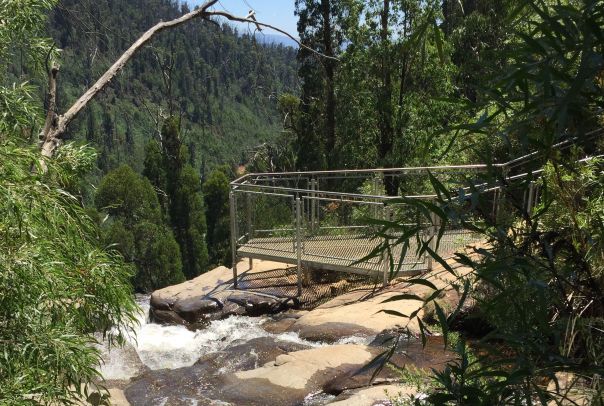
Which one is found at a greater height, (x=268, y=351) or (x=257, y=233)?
(x=257, y=233)

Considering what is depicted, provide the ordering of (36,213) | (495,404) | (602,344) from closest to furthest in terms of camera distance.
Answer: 1. (495,404)
2. (602,344)
3. (36,213)

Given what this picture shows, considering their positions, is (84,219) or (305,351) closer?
(84,219)

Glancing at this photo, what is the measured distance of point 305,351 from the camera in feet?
22.7

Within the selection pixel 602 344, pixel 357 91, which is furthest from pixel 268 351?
pixel 357 91

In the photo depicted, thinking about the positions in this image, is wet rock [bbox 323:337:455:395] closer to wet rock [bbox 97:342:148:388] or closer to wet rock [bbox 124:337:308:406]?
wet rock [bbox 124:337:308:406]

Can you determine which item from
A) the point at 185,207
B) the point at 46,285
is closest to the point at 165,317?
the point at 46,285

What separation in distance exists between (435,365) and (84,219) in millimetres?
3728

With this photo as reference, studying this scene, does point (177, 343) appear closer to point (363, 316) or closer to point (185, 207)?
point (363, 316)

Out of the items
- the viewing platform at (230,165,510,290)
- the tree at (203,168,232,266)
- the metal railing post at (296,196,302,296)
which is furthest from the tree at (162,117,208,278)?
the metal railing post at (296,196,302,296)

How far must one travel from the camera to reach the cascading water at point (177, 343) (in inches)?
296

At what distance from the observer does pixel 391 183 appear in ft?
40.7

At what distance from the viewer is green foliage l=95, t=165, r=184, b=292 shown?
36.4 m

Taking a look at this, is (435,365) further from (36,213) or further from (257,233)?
(257,233)

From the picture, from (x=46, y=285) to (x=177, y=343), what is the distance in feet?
18.5
